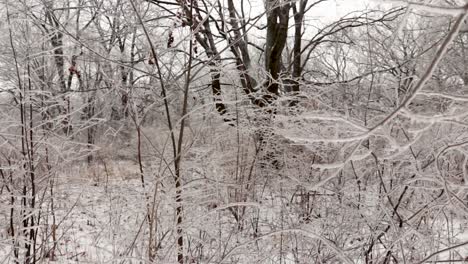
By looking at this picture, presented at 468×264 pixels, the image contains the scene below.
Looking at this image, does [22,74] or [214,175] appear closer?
[22,74]

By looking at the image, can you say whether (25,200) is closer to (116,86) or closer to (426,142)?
(116,86)

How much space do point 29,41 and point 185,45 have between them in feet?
3.18

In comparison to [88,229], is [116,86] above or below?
above

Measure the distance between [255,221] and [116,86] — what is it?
2.02 metres

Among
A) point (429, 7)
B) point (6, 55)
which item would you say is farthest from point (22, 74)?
point (429, 7)

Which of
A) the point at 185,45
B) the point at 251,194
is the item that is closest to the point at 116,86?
the point at 185,45

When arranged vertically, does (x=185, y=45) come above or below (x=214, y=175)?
above

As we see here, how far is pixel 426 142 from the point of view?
2691 mm

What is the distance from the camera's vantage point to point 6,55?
2.83 metres

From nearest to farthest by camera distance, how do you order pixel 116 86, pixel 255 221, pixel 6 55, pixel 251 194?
pixel 116 86 < pixel 6 55 < pixel 255 221 < pixel 251 194

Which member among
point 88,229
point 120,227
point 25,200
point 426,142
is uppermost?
point 426,142

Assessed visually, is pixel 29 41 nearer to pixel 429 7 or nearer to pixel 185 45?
pixel 185 45

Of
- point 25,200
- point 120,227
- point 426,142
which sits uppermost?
point 426,142

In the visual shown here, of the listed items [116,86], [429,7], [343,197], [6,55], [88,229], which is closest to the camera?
[429,7]
